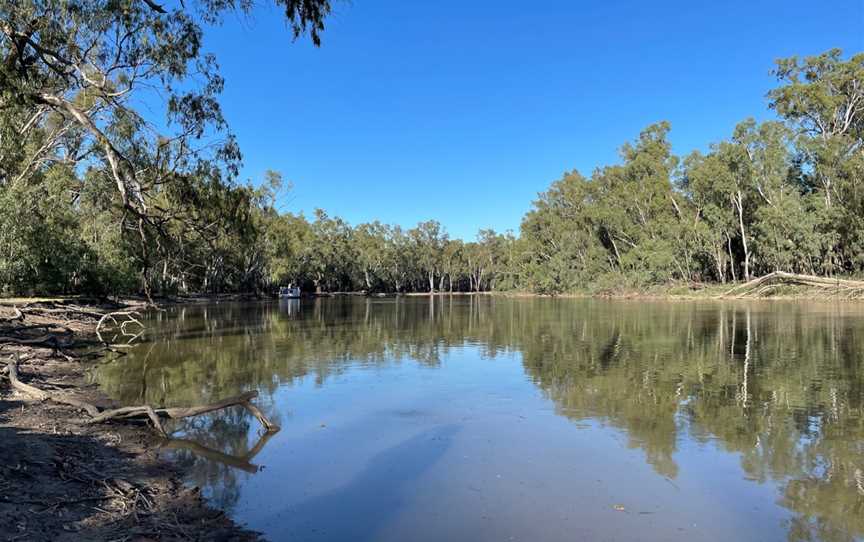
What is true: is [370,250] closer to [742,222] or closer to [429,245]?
[429,245]

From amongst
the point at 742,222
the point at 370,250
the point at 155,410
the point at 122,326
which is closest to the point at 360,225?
the point at 370,250

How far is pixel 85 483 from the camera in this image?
557 centimetres

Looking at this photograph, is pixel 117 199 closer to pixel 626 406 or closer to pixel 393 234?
pixel 626 406

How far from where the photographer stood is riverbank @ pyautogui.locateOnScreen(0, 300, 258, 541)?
456 cm

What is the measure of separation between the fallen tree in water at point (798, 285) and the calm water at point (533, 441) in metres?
23.6

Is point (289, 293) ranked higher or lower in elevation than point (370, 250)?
lower

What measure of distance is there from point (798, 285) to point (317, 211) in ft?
207

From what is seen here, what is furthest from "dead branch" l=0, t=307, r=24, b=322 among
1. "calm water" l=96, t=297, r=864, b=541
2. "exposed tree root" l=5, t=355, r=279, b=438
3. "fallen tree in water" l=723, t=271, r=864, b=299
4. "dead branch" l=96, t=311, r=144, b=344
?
"fallen tree in water" l=723, t=271, r=864, b=299

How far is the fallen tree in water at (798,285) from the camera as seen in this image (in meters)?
36.0

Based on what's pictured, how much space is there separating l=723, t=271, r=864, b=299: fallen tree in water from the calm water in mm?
23563

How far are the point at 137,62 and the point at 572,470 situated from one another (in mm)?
11342

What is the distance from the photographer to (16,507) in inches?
183

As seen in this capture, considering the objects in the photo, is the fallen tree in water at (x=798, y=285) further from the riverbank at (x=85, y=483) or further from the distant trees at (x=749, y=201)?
the riverbank at (x=85, y=483)

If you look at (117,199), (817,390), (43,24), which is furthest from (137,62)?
(817,390)
